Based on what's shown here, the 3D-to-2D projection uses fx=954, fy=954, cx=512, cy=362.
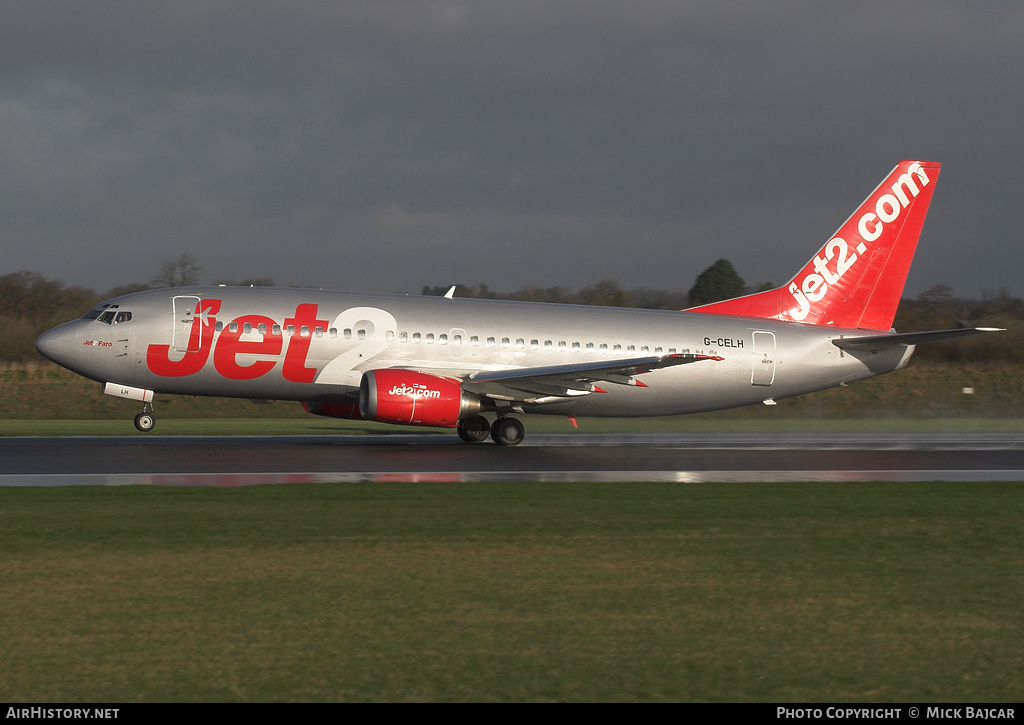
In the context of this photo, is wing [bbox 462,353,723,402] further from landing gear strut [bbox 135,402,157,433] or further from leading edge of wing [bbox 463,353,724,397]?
landing gear strut [bbox 135,402,157,433]

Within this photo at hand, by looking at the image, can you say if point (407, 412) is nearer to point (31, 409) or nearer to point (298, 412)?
point (298, 412)

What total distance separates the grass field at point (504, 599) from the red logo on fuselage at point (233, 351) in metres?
10.2

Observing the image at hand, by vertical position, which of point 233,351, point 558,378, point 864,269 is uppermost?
point 864,269

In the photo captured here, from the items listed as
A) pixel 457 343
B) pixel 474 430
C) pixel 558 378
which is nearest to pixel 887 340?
pixel 558 378

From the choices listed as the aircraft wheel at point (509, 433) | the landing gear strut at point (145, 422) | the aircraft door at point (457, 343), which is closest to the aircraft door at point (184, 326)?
the landing gear strut at point (145, 422)

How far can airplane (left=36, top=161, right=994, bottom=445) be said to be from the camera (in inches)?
954

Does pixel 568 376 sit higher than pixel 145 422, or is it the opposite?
pixel 568 376

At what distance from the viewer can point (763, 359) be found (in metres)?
28.4

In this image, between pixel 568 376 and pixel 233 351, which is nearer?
pixel 233 351

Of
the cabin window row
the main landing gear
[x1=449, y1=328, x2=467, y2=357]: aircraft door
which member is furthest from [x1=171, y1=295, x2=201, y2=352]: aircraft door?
the main landing gear

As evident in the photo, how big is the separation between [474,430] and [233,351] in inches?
269

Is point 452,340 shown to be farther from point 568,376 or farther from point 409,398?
point 568,376

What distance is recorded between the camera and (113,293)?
68188 mm

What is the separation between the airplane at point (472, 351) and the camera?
79.5 ft
